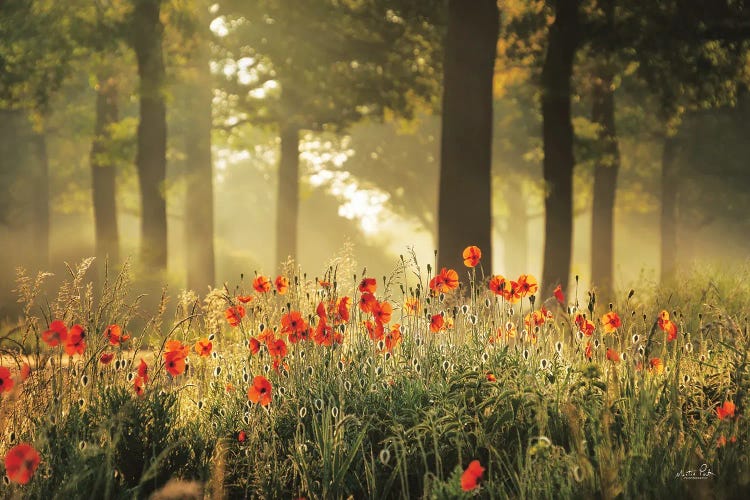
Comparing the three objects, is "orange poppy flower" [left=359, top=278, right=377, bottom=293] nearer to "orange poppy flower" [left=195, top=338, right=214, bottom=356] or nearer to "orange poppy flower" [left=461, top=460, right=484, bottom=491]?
"orange poppy flower" [left=195, top=338, right=214, bottom=356]

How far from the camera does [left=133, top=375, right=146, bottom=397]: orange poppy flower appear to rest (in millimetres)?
4391

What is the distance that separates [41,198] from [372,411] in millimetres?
22456

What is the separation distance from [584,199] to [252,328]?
27.2 m

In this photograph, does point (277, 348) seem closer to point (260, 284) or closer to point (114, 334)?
point (260, 284)

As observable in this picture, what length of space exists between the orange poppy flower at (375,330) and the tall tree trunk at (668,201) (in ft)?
68.1

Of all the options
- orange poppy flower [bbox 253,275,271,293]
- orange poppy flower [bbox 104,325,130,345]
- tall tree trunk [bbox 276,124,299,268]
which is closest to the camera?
orange poppy flower [bbox 104,325,130,345]

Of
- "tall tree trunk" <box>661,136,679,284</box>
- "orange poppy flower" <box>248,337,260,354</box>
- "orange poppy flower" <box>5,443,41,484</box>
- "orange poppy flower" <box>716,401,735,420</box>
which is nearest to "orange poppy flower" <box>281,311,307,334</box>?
"orange poppy flower" <box>248,337,260,354</box>

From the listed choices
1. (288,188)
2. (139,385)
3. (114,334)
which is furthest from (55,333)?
(288,188)

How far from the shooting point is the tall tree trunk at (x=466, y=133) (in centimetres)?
953

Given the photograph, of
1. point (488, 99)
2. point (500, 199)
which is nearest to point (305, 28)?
point (488, 99)

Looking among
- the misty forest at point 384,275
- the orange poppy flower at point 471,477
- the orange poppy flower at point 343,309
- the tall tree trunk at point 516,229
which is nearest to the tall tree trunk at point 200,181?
the misty forest at point 384,275

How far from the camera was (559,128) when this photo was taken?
503 inches

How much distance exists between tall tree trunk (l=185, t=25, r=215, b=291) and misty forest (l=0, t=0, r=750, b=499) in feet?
0.29

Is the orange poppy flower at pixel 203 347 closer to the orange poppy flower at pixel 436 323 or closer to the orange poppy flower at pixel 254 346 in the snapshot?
the orange poppy flower at pixel 254 346
